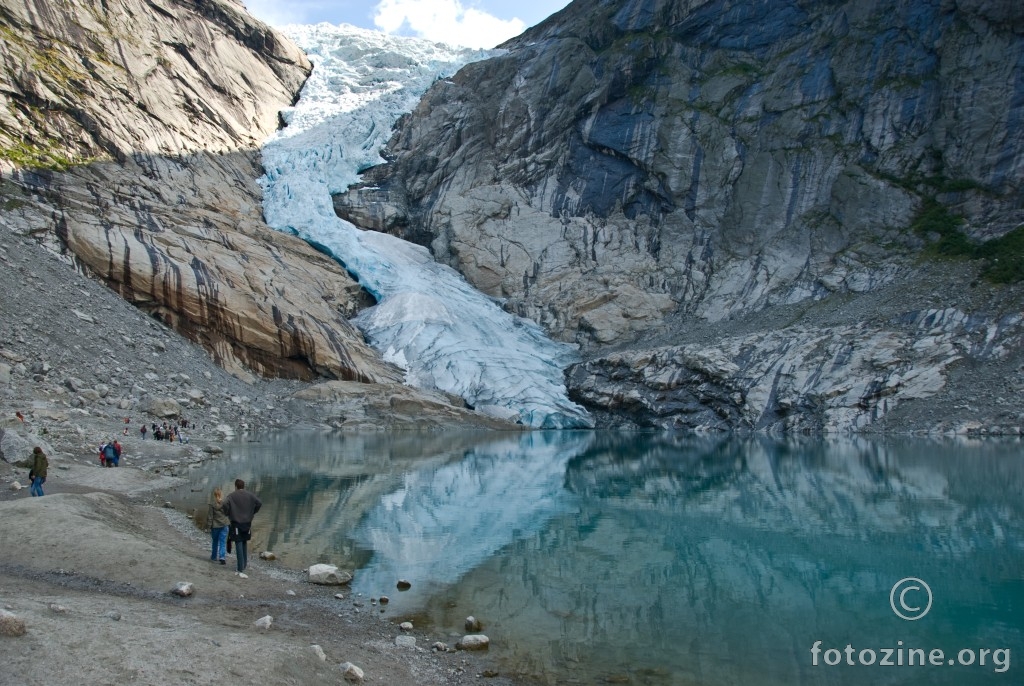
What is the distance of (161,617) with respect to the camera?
7738mm

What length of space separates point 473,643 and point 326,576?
3.29 meters

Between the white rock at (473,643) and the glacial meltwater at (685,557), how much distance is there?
17cm

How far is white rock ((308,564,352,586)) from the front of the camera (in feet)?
35.7

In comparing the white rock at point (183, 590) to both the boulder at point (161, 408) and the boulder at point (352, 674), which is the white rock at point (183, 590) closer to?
the boulder at point (352, 674)

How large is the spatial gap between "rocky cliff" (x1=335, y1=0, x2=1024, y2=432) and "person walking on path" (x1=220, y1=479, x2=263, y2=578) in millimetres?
35440

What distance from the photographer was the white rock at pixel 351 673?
6.93 metres

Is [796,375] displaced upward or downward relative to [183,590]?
upward

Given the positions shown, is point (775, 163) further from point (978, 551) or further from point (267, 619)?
point (267, 619)

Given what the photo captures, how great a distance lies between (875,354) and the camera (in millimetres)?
40375

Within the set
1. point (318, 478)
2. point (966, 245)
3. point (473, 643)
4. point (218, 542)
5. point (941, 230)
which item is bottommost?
point (473, 643)

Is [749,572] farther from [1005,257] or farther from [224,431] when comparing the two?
[1005,257]

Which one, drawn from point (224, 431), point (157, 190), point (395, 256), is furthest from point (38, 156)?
point (395, 256)

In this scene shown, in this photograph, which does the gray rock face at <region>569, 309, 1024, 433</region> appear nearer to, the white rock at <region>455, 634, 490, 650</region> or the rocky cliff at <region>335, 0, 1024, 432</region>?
the rocky cliff at <region>335, 0, 1024, 432</region>

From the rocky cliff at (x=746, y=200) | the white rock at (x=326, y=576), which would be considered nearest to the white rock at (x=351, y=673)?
the white rock at (x=326, y=576)
